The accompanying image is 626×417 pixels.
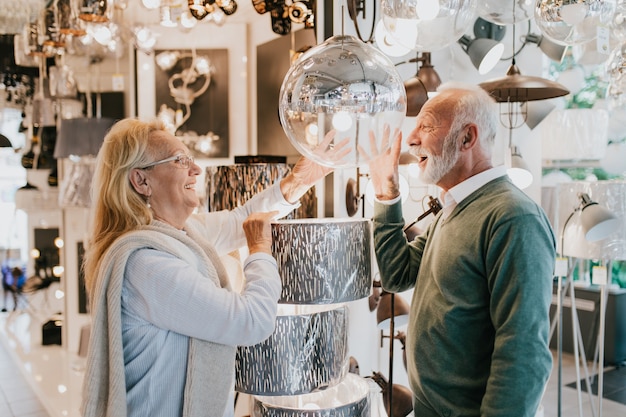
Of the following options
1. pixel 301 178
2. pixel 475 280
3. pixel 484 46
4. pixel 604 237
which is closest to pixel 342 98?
pixel 475 280

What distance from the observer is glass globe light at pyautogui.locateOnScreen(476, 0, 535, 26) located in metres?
2.00

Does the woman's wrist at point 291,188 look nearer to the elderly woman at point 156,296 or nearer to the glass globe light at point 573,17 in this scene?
the elderly woman at point 156,296

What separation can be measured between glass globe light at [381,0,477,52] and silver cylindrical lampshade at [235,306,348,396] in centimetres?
93

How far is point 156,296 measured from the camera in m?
1.47

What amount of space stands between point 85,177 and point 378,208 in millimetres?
2837

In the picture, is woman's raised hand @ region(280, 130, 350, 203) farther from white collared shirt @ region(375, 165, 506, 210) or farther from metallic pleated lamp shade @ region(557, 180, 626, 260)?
metallic pleated lamp shade @ region(557, 180, 626, 260)

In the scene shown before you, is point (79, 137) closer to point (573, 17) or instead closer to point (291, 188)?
point (291, 188)

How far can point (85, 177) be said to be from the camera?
4191mm

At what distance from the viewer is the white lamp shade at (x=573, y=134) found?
3.88 metres

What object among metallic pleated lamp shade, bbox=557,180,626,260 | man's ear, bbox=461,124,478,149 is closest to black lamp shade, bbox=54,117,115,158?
metallic pleated lamp shade, bbox=557,180,626,260

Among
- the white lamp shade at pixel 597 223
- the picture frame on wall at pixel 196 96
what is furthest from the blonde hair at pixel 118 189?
the picture frame on wall at pixel 196 96

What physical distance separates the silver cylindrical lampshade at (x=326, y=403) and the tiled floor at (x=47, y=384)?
2.26m

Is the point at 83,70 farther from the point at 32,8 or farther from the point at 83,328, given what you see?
the point at 83,328

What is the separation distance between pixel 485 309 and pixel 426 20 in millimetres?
773
